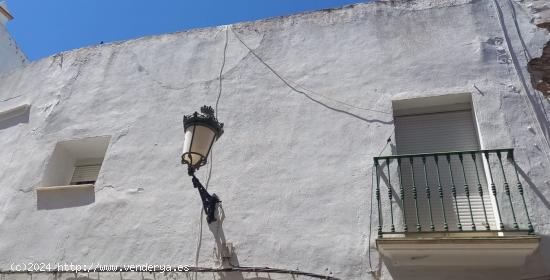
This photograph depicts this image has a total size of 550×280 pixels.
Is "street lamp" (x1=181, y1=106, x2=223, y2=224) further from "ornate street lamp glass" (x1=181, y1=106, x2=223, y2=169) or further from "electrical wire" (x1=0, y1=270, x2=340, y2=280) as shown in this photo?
"electrical wire" (x1=0, y1=270, x2=340, y2=280)

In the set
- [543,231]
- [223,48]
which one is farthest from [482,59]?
[223,48]

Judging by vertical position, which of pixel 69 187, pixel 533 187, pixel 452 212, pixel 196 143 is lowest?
pixel 452 212

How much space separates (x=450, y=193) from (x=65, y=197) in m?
3.89

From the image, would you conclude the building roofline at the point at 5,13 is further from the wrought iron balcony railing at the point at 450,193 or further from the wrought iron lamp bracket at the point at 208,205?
the wrought iron balcony railing at the point at 450,193

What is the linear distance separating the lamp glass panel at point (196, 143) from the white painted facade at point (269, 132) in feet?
2.45

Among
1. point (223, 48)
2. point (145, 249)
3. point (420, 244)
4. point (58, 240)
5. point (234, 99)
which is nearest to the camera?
point (420, 244)

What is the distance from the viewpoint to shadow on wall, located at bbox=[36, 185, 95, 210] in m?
5.39

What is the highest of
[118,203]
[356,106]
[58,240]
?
[356,106]

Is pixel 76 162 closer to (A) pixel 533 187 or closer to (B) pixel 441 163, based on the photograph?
(B) pixel 441 163

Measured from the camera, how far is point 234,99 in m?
5.73

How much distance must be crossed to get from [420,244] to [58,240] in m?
3.49

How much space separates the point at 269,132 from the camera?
5.33m

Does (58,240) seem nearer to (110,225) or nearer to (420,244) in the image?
(110,225)

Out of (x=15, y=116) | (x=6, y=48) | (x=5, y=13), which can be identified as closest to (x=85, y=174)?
(x=15, y=116)
